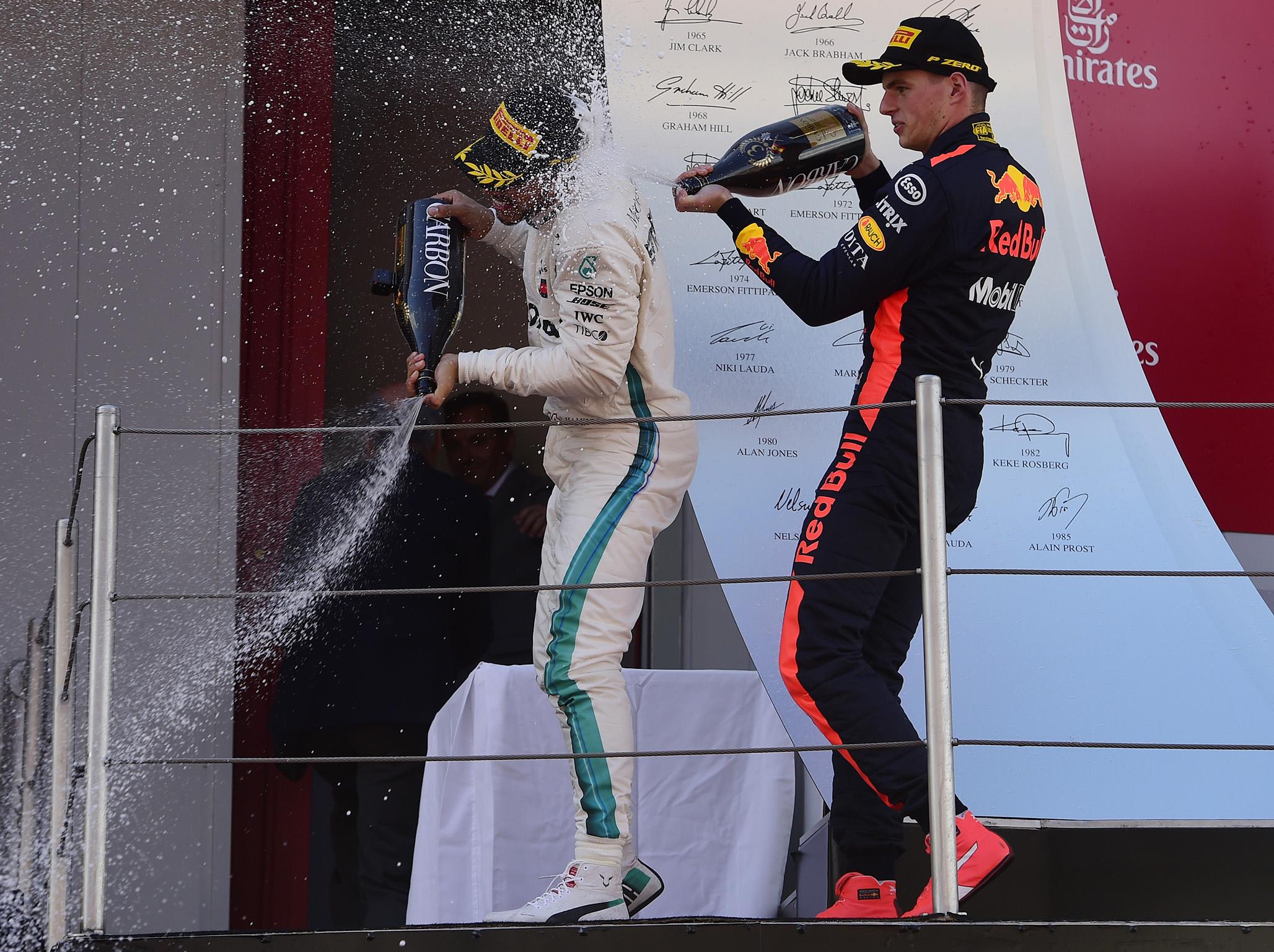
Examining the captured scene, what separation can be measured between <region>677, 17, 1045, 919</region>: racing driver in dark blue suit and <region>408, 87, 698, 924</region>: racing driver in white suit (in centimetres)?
23

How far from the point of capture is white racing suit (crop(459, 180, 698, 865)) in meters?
2.50

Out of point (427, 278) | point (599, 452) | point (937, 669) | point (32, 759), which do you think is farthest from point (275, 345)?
point (937, 669)

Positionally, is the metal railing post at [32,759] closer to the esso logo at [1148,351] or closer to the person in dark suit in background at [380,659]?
the person in dark suit in background at [380,659]

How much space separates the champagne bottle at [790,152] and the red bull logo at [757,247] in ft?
0.87

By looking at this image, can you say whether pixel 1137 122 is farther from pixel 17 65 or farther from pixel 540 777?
pixel 17 65

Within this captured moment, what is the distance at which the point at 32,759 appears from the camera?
2.93m

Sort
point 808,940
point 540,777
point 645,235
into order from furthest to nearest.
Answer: point 540,777, point 645,235, point 808,940

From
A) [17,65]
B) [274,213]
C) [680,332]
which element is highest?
[17,65]

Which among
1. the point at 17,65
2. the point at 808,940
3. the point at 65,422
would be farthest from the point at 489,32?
the point at 808,940

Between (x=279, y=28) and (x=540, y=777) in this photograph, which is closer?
(x=540, y=777)

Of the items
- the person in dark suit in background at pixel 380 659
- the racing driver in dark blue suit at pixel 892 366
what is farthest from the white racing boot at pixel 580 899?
the person in dark suit in background at pixel 380 659

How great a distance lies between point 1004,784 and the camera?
3152 mm

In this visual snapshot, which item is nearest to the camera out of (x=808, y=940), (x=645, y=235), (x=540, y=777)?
(x=808, y=940)

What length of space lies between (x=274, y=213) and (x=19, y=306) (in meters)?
0.62
